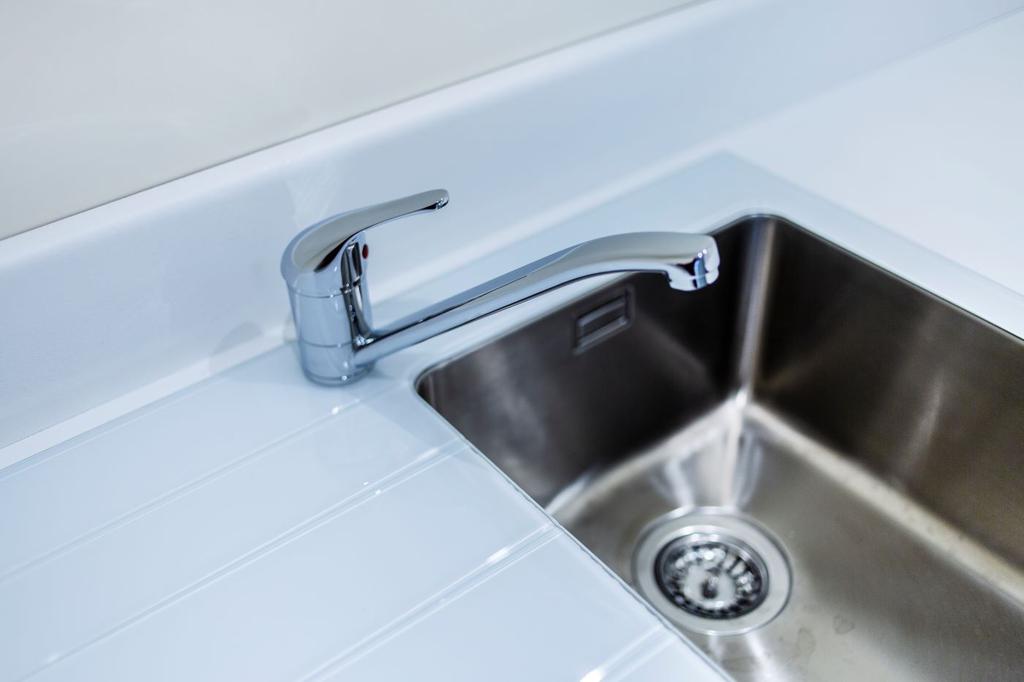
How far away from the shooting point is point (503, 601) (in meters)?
0.55

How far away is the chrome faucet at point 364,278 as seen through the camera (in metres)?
0.55

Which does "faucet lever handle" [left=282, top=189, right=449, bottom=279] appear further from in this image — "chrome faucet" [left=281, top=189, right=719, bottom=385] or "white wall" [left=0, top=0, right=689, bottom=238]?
"white wall" [left=0, top=0, right=689, bottom=238]

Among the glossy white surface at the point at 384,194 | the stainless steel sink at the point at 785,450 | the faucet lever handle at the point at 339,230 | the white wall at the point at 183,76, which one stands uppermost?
the white wall at the point at 183,76

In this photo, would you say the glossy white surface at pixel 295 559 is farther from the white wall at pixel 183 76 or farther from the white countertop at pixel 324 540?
the white wall at pixel 183 76

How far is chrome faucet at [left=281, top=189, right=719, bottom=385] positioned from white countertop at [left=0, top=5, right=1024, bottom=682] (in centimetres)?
3

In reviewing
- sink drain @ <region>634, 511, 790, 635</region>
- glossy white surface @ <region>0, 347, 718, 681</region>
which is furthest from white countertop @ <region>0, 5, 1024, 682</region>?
sink drain @ <region>634, 511, 790, 635</region>

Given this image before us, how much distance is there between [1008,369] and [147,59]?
63 cm

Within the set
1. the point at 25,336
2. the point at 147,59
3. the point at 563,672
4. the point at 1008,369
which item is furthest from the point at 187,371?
the point at 1008,369

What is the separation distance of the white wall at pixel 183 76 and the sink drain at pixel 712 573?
1.39 feet

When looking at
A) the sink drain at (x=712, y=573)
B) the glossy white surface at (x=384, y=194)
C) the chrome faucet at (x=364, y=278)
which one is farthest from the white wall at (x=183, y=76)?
the sink drain at (x=712, y=573)

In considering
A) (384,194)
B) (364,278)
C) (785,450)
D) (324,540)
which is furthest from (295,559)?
(785,450)

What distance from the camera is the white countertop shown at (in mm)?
529

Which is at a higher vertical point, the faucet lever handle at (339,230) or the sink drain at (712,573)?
the faucet lever handle at (339,230)

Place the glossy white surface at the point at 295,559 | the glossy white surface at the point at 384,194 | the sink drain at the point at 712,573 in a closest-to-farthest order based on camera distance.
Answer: the glossy white surface at the point at 295,559 < the glossy white surface at the point at 384,194 < the sink drain at the point at 712,573
